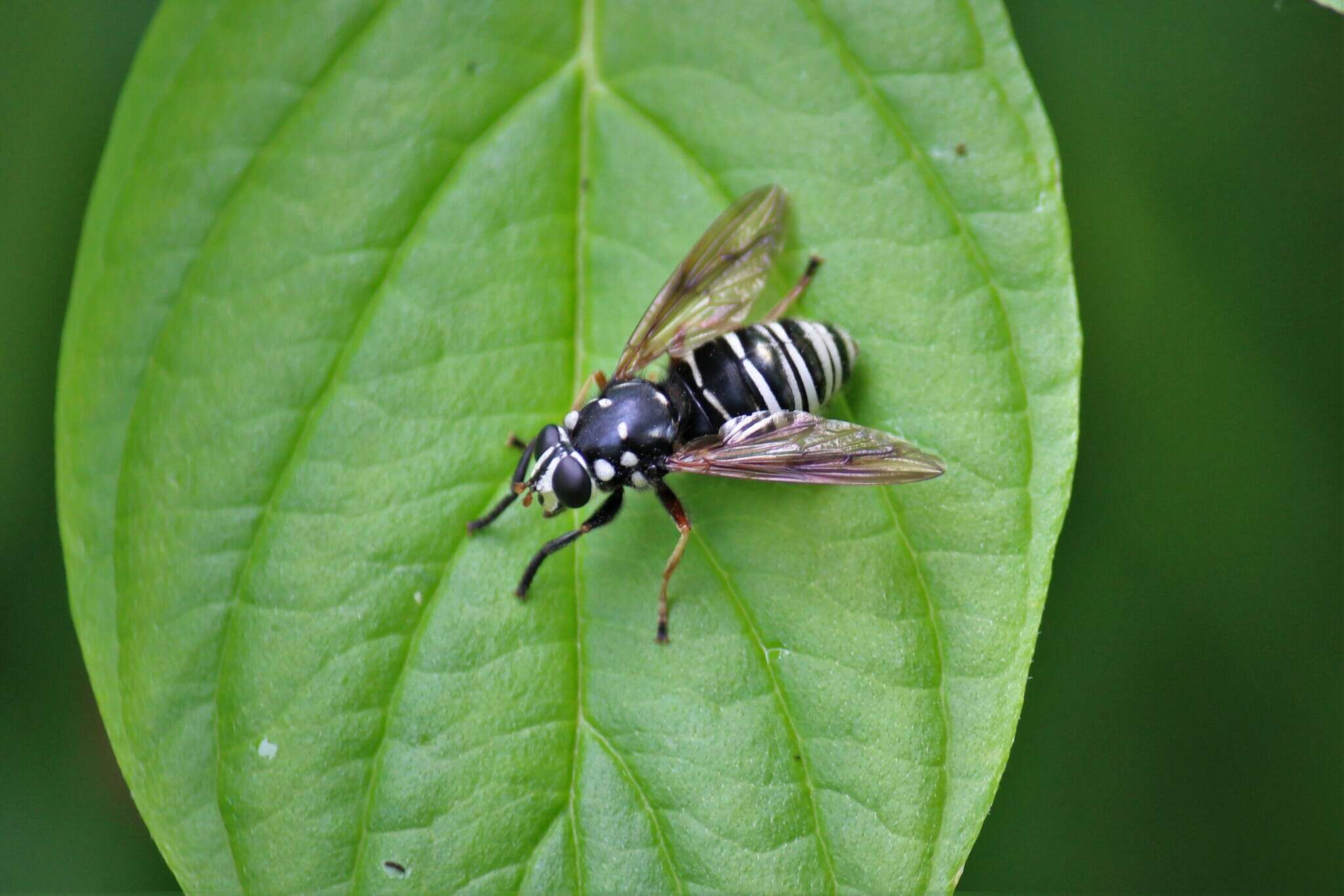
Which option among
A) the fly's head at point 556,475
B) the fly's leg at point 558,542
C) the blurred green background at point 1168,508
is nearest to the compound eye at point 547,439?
the fly's head at point 556,475

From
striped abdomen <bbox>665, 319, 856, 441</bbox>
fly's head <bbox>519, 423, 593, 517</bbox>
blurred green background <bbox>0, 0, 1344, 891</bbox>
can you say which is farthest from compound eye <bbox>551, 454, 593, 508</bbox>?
blurred green background <bbox>0, 0, 1344, 891</bbox>

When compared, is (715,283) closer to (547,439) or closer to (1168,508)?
(547,439)

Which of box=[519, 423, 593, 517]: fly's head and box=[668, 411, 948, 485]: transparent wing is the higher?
box=[519, 423, 593, 517]: fly's head

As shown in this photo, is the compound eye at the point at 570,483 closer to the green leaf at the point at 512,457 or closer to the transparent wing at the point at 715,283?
the green leaf at the point at 512,457

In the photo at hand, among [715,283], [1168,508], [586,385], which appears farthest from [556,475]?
[1168,508]

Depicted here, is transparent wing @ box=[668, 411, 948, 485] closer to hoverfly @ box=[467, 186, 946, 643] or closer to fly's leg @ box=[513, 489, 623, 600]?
hoverfly @ box=[467, 186, 946, 643]

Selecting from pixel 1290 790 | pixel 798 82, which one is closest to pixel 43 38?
pixel 798 82

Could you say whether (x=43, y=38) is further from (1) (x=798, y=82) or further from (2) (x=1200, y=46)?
(2) (x=1200, y=46)
